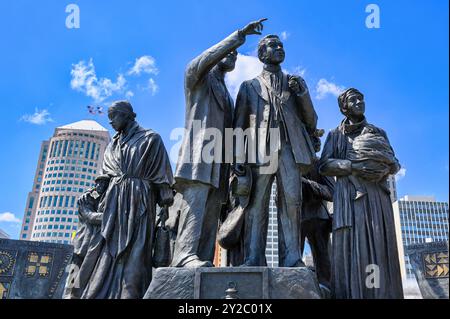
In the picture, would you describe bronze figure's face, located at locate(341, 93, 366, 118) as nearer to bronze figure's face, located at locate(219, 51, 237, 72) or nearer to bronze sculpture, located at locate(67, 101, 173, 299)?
bronze figure's face, located at locate(219, 51, 237, 72)

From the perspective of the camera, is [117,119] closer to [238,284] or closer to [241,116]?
[241,116]

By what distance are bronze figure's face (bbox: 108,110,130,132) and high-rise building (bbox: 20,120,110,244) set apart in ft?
268

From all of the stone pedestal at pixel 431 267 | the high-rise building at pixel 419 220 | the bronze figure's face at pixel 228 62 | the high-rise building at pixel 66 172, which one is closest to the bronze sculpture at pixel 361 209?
the bronze figure's face at pixel 228 62

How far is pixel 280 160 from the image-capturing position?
21.6 feet

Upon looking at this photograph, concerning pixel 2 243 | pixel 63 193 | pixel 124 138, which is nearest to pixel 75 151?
pixel 63 193

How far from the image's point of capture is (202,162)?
254 inches

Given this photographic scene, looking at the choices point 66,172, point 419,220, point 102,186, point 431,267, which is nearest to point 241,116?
point 102,186

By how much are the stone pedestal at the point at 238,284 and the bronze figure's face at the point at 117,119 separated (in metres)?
3.30

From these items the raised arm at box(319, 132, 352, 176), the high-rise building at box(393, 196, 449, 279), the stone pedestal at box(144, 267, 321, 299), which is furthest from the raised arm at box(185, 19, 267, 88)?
the high-rise building at box(393, 196, 449, 279)

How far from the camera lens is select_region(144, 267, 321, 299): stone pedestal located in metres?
5.41

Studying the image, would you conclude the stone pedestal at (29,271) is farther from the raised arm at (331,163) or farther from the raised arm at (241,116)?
the raised arm at (331,163)
